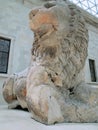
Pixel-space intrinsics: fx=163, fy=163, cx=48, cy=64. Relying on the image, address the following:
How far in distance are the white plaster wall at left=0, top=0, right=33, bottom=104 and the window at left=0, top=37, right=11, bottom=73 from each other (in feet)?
0.42

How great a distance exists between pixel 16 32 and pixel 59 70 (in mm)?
4692

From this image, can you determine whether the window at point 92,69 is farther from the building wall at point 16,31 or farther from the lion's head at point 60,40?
the lion's head at point 60,40

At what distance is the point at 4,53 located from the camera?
5172 mm

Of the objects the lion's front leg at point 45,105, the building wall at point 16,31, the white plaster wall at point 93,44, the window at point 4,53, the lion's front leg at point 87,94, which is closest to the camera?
the lion's front leg at point 45,105

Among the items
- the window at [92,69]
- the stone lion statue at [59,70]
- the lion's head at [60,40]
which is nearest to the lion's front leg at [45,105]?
the stone lion statue at [59,70]

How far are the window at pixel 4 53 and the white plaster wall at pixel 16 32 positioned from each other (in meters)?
0.13

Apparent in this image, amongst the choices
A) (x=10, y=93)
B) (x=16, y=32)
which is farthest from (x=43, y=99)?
(x=16, y=32)

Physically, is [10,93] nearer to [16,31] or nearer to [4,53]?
[4,53]

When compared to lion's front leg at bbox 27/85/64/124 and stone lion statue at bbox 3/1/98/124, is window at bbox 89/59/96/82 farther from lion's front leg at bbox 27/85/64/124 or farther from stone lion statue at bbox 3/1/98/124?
lion's front leg at bbox 27/85/64/124

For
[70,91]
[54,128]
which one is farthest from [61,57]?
[54,128]

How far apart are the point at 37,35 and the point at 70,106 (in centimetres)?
64

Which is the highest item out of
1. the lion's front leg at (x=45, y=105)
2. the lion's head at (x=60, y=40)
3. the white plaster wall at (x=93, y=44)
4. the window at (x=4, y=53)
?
the white plaster wall at (x=93, y=44)

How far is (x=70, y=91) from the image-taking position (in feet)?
4.03

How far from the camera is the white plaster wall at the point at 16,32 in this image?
522 centimetres
